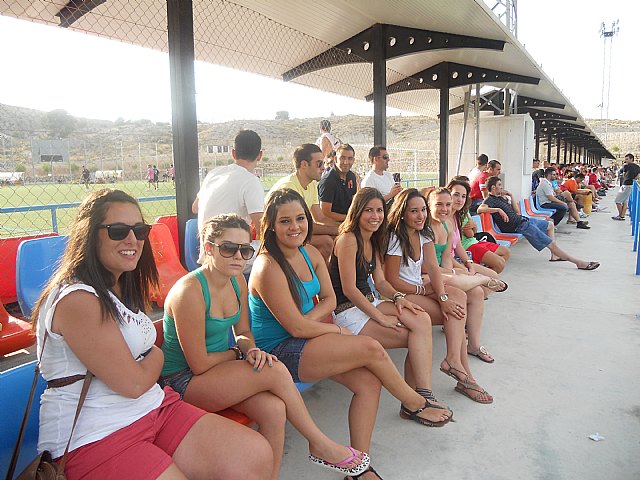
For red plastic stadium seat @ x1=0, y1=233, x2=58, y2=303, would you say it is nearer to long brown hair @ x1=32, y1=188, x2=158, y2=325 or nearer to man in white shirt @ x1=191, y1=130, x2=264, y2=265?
man in white shirt @ x1=191, y1=130, x2=264, y2=265

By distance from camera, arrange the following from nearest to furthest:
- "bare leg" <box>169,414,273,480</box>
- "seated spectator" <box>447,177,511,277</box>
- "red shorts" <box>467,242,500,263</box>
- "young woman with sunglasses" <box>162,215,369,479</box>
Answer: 1. "bare leg" <box>169,414,273,480</box>
2. "young woman with sunglasses" <box>162,215,369,479</box>
3. "seated spectator" <box>447,177,511,277</box>
4. "red shorts" <box>467,242,500,263</box>

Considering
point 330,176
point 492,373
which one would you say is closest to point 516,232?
point 330,176

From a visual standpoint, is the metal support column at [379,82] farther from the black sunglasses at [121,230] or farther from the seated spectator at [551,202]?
the black sunglasses at [121,230]

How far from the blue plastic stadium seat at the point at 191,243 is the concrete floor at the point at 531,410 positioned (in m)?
1.64

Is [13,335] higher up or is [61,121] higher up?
[61,121]

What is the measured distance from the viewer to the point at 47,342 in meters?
1.52

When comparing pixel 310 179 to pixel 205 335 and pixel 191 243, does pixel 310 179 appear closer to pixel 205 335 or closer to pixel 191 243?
pixel 191 243

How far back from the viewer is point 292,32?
265 inches

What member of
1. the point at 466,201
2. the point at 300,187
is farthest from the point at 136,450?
the point at 466,201

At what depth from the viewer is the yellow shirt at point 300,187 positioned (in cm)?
414

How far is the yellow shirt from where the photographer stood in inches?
163

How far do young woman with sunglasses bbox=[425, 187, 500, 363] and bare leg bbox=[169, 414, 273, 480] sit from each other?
226 centimetres

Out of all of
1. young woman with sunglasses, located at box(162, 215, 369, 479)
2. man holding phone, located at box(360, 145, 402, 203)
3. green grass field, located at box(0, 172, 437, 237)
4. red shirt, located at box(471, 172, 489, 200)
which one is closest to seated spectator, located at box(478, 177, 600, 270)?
red shirt, located at box(471, 172, 489, 200)

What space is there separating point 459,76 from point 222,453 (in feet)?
31.3
